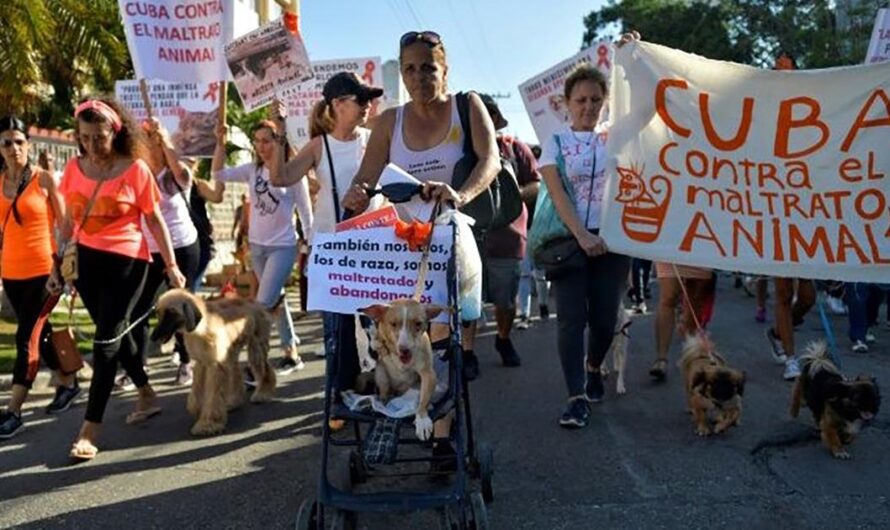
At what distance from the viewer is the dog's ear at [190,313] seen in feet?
18.9

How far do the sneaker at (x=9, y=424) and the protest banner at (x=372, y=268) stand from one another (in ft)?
10.5

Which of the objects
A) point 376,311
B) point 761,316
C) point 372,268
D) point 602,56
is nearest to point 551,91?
point 602,56

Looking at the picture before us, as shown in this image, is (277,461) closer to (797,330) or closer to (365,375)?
(365,375)

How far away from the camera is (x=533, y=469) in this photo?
15.8 ft

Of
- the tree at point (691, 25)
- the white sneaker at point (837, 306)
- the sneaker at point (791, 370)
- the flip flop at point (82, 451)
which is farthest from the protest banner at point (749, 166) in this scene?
the tree at point (691, 25)

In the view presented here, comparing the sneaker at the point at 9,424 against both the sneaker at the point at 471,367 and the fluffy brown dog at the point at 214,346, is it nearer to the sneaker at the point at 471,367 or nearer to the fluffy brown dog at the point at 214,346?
the fluffy brown dog at the point at 214,346

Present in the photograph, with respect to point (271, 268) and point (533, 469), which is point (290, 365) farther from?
point (533, 469)

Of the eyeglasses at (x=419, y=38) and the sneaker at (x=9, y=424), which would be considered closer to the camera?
the eyeglasses at (x=419, y=38)

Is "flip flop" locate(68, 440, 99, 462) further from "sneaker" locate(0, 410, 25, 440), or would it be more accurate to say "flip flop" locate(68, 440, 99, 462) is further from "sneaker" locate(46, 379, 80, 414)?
"sneaker" locate(46, 379, 80, 414)

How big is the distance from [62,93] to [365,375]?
49.3ft

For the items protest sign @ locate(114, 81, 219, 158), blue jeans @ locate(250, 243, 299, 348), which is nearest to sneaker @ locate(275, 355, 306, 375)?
blue jeans @ locate(250, 243, 299, 348)

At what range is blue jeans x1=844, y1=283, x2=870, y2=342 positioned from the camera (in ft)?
27.3

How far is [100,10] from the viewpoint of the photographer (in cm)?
1531

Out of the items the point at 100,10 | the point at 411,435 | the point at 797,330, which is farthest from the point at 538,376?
the point at 100,10
